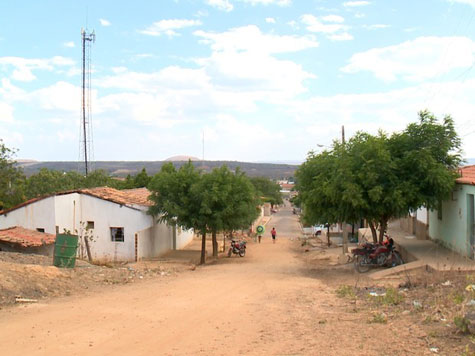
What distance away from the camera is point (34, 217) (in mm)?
29422

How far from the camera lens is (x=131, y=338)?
862 cm

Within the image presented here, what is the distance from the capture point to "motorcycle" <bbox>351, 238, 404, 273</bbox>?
19994mm

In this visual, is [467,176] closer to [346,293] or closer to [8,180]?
[346,293]

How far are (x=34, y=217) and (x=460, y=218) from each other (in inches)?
899

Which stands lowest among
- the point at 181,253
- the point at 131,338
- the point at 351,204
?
the point at 181,253

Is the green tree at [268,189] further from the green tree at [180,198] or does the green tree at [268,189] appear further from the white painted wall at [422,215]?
the green tree at [180,198]

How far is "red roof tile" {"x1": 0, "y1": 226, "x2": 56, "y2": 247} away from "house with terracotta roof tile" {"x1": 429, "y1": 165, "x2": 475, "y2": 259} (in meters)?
18.3

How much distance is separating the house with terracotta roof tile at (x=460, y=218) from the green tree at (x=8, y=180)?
28.0m

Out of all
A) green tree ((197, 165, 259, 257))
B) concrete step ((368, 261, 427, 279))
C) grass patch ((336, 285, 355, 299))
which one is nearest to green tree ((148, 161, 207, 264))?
green tree ((197, 165, 259, 257))

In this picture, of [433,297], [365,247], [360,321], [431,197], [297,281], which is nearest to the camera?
[360,321]

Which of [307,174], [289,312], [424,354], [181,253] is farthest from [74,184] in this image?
[424,354]

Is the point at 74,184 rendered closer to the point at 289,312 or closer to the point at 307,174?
the point at 307,174

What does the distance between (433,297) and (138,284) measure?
9387 mm

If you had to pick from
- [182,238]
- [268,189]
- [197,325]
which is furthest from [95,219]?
[268,189]
